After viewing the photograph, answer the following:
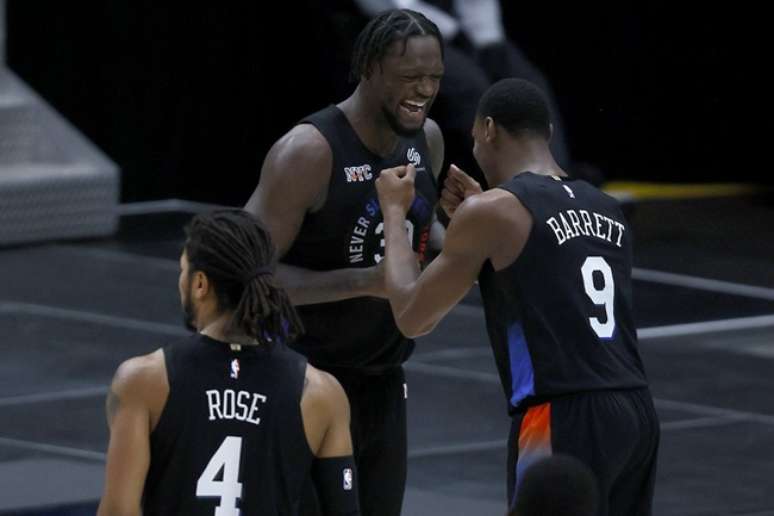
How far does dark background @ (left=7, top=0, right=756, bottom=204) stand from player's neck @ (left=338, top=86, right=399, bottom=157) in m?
7.37

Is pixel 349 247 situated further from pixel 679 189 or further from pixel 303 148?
pixel 679 189

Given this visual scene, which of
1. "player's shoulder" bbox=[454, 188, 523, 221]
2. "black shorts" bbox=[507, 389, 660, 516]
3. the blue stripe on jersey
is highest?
"player's shoulder" bbox=[454, 188, 523, 221]

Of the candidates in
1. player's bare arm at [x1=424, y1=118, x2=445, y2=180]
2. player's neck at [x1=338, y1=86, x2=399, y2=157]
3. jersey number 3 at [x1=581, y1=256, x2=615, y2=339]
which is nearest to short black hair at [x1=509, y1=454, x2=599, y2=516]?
jersey number 3 at [x1=581, y1=256, x2=615, y2=339]

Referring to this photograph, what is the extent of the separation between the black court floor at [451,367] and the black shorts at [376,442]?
1.42 meters

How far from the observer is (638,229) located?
13773 millimetres

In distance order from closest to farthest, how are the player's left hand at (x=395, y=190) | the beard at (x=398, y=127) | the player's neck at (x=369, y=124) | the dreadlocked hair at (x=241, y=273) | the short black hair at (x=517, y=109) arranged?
1. the dreadlocked hair at (x=241, y=273)
2. the short black hair at (x=517, y=109)
3. the player's left hand at (x=395, y=190)
4. the beard at (x=398, y=127)
5. the player's neck at (x=369, y=124)

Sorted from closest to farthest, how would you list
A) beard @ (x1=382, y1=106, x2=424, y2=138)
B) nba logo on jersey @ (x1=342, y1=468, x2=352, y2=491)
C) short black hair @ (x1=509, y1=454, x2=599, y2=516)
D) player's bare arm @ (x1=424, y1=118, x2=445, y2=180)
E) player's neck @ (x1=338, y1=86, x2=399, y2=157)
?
short black hair @ (x1=509, y1=454, x2=599, y2=516) → nba logo on jersey @ (x1=342, y1=468, x2=352, y2=491) → beard @ (x1=382, y1=106, x2=424, y2=138) → player's neck @ (x1=338, y1=86, x2=399, y2=157) → player's bare arm @ (x1=424, y1=118, x2=445, y2=180)

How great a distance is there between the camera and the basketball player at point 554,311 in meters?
4.95

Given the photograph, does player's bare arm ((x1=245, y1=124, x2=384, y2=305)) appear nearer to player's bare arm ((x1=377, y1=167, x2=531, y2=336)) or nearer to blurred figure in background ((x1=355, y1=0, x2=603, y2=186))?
player's bare arm ((x1=377, y1=167, x2=531, y2=336))

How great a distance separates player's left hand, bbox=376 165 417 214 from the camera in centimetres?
529

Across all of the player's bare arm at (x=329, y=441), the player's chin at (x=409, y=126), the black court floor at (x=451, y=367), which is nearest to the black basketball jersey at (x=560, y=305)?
the player's chin at (x=409, y=126)

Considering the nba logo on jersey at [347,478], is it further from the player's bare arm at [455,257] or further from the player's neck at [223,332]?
the player's bare arm at [455,257]

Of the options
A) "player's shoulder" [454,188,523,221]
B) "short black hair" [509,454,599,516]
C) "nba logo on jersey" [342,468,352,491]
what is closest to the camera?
"short black hair" [509,454,599,516]

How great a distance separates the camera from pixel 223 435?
3975 millimetres
